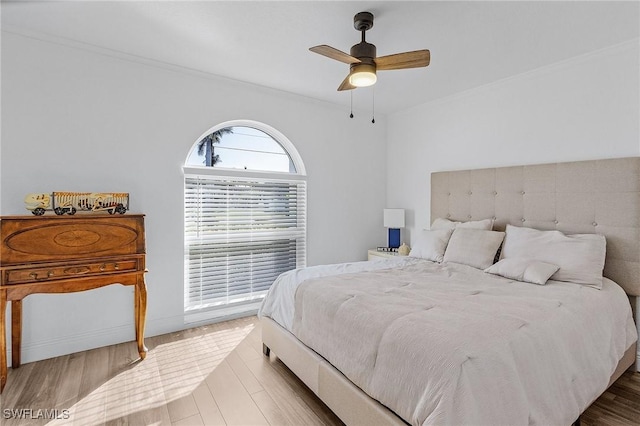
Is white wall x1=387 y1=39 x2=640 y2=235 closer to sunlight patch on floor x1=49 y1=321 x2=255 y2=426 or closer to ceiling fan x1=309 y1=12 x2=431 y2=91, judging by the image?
ceiling fan x1=309 y1=12 x2=431 y2=91

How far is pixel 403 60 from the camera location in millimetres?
2139

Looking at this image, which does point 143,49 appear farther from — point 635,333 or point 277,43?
point 635,333

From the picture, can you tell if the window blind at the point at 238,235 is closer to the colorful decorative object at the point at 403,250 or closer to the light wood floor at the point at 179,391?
the light wood floor at the point at 179,391

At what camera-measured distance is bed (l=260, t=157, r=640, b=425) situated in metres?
1.31

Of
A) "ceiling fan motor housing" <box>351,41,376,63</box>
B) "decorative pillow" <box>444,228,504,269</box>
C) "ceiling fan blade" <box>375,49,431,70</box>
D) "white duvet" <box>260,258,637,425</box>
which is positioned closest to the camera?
"white duvet" <box>260,258,637,425</box>

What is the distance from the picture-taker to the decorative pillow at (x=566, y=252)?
2332 millimetres

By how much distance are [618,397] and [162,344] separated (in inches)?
137

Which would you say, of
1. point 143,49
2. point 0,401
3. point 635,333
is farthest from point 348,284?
point 143,49

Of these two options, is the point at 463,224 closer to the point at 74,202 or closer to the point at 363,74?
the point at 363,74

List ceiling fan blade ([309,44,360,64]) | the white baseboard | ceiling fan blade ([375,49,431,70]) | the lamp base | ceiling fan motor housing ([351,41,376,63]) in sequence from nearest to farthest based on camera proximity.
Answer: ceiling fan blade ([309,44,360,64])
ceiling fan blade ([375,49,431,70])
ceiling fan motor housing ([351,41,376,63])
the white baseboard
the lamp base

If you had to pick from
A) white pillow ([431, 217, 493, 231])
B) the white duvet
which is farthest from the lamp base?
the white duvet

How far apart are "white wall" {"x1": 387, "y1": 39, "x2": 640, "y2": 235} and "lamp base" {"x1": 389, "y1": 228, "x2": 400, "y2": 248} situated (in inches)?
8.5

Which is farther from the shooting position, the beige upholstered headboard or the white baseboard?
the white baseboard

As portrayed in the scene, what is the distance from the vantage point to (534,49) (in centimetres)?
262
